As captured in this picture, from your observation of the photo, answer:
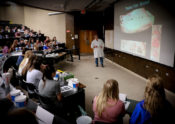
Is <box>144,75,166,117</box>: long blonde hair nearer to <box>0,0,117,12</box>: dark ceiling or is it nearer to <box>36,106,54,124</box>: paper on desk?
Result: <box>36,106,54,124</box>: paper on desk

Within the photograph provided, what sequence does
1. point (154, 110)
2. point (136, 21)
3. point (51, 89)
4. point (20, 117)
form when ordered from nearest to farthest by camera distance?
point (20, 117)
point (154, 110)
point (51, 89)
point (136, 21)

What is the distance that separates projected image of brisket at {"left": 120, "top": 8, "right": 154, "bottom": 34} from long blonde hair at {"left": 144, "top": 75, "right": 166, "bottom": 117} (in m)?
3.33

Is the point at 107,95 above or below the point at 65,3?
below

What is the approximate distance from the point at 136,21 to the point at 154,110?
437cm

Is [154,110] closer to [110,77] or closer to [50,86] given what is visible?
[50,86]

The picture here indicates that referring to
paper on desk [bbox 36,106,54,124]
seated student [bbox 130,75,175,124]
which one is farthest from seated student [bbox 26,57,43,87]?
seated student [bbox 130,75,175,124]

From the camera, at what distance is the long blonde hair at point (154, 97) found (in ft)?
5.38

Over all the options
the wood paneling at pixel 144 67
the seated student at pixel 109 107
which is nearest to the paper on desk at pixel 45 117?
the seated student at pixel 109 107

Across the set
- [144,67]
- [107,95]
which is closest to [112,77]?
[144,67]

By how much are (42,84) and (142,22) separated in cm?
412

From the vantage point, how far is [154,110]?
1.63 metres

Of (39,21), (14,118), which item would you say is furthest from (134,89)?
(39,21)

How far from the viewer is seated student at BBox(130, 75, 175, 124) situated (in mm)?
1622

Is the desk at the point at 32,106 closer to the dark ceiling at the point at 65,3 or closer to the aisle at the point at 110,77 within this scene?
the aisle at the point at 110,77
